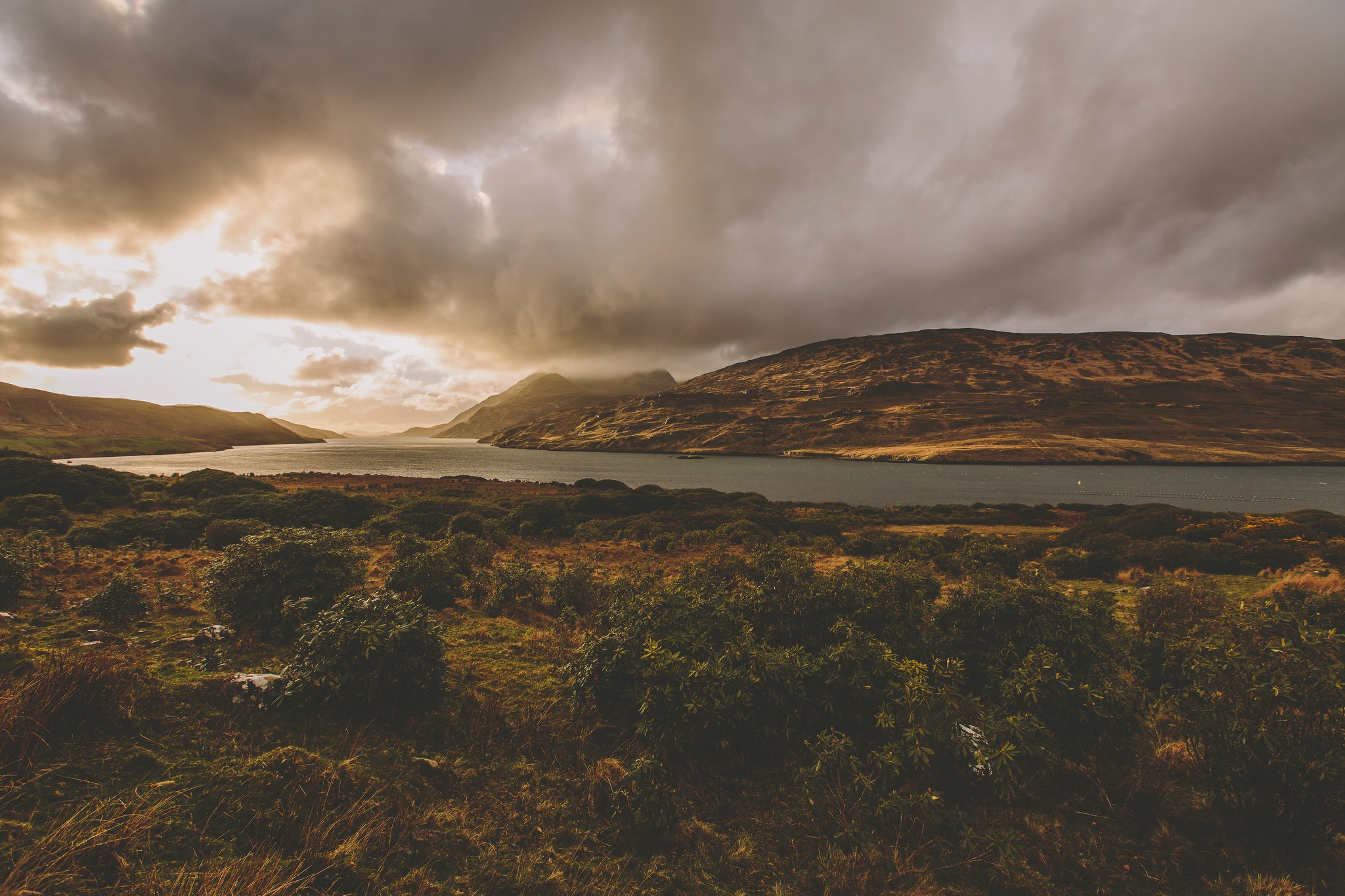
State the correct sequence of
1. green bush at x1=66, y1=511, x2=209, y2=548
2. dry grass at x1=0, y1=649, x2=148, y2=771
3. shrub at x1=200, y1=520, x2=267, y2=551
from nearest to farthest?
1. dry grass at x1=0, y1=649, x2=148, y2=771
2. green bush at x1=66, y1=511, x2=209, y2=548
3. shrub at x1=200, y1=520, x2=267, y2=551

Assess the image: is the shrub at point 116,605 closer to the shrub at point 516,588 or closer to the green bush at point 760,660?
the shrub at point 516,588

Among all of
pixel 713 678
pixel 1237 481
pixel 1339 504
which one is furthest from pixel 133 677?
pixel 1237 481

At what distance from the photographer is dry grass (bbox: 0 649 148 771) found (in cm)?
472

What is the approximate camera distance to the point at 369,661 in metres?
7.01

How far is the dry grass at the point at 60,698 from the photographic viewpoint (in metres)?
4.72

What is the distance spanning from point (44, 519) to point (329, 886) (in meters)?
31.7

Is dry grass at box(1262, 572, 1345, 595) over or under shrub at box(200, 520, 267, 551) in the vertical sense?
under

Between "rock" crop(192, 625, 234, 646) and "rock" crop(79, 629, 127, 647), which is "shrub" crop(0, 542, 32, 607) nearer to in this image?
"rock" crop(79, 629, 127, 647)

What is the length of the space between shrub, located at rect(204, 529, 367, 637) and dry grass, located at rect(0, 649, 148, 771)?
3.12 m

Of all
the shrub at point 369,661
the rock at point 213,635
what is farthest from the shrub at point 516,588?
the shrub at point 369,661

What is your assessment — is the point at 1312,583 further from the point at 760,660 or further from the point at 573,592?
the point at 573,592

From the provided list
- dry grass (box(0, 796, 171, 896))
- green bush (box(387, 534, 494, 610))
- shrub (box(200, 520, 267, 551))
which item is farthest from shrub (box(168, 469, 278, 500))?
dry grass (box(0, 796, 171, 896))

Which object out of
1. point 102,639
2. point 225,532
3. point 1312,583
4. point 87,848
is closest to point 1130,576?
point 1312,583

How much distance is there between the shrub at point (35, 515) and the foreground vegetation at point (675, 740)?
17.1m
